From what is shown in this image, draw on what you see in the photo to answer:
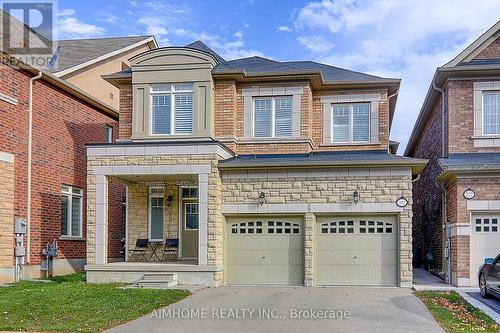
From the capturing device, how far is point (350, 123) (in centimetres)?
1931

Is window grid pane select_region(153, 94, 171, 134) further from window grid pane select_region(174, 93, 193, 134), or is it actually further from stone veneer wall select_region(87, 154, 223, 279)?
stone veneer wall select_region(87, 154, 223, 279)

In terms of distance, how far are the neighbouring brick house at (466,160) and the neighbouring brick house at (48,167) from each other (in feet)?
39.3

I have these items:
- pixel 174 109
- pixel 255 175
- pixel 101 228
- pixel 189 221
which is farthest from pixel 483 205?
pixel 101 228

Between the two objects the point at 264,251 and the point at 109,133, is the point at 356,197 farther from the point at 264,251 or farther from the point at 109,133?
the point at 109,133

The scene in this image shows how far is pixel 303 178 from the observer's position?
56.3 feet

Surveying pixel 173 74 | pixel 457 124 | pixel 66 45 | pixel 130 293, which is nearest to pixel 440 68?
pixel 457 124

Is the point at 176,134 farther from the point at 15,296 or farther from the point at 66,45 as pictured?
the point at 66,45

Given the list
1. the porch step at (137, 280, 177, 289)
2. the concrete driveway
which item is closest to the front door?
the porch step at (137, 280, 177, 289)

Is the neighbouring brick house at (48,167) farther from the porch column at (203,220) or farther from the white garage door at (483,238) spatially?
the white garage door at (483,238)

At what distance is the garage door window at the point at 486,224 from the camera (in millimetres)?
16797

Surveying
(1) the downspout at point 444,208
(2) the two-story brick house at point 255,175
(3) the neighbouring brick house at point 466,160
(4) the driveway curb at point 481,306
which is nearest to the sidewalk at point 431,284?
(3) the neighbouring brick house at point 466,160

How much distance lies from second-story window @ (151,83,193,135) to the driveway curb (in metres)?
9.05

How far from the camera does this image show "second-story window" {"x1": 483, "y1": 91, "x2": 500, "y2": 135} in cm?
1806

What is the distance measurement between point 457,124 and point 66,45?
16913 millimetres
